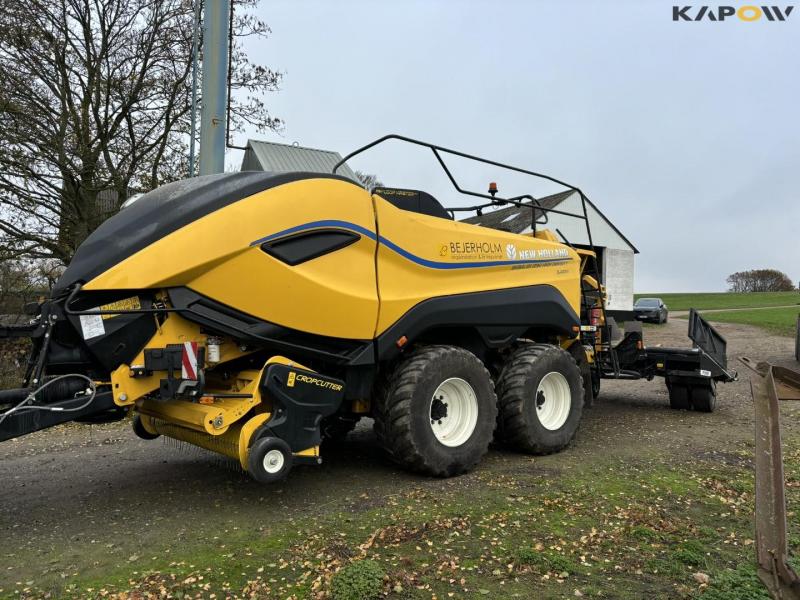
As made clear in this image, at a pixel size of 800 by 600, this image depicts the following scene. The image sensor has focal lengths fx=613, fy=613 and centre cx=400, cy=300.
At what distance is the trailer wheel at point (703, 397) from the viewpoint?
859 centimetres

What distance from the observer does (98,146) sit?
13234 millimetres

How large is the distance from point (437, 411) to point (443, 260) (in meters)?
1.33

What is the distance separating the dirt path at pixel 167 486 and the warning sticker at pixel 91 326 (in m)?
1.31

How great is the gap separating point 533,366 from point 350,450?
206 centimetres

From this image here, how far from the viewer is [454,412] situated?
5469mm

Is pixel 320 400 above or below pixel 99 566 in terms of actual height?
above

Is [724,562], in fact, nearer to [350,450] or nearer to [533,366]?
[533,366]

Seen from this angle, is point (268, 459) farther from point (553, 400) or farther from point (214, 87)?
point (214, 87)

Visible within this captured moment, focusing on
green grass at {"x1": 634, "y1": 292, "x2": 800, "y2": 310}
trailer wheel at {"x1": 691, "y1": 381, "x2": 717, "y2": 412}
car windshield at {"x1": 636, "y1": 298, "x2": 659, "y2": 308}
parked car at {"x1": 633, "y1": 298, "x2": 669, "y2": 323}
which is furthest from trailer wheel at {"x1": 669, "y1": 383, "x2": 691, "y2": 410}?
green grass at {"x1": 634, "y1": 292, "x2": 800, "y2": 310}

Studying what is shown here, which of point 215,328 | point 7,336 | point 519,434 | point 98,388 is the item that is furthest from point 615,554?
point 7,336

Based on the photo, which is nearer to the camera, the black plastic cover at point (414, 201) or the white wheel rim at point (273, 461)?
the white wheel rim at point (273, 461)

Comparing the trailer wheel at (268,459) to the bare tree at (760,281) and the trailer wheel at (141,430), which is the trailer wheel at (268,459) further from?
the bare tree at (760,281)

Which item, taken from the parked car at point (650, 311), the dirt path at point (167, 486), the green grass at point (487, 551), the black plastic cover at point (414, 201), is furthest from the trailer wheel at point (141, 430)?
the parked car at point (650, 311)

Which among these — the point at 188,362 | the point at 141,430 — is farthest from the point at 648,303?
the point at 188,362
